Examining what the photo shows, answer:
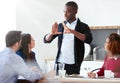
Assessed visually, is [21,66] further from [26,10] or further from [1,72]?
[26,10]

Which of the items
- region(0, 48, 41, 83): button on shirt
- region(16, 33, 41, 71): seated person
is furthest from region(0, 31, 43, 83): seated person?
region(16, 33, 41, 71): seated person

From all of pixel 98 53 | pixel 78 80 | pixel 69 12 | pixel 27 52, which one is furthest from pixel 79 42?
pixel 98 53

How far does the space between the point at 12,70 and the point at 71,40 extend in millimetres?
820

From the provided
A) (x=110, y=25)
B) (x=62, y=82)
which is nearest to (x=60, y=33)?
(x=62, y=82)

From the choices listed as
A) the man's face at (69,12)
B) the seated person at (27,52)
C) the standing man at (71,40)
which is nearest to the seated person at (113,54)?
the standing man at (71,40)

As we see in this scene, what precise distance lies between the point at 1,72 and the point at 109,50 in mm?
1037

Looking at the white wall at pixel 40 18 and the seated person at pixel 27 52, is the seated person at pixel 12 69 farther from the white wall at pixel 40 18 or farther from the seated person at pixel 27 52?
the white wall at pixel 40 18

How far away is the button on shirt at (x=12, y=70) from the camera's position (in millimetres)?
2178

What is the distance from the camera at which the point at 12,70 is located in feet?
7.25

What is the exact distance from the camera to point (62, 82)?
7.28ft

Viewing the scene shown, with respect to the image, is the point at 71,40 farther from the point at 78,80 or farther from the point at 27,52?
the point at 78,80

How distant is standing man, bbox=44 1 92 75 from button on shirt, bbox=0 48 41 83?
2.16ft

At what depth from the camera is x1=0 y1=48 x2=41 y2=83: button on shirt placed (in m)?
2.18

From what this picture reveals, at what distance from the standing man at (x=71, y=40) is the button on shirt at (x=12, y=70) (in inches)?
26.0
